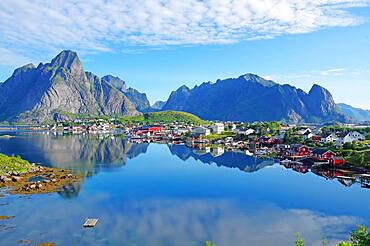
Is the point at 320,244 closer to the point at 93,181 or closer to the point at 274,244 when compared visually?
the point at 274,244

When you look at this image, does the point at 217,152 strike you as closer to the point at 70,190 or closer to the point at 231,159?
the point at 231,159

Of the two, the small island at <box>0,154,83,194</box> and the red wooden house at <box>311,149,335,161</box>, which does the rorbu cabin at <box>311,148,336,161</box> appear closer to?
the red wooden house at <box>311,149,335,161</box>

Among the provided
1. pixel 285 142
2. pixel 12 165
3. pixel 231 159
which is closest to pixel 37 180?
pixel 12 165

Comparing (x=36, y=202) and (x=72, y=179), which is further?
(x=72, y=179)

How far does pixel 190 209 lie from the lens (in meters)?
22.9

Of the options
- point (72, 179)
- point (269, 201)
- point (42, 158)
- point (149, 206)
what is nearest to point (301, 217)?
point (269, 201)

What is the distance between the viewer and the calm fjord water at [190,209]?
58.9 feet

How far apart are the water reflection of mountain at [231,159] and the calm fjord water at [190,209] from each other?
2551 millimetres

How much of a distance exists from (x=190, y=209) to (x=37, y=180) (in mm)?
14481

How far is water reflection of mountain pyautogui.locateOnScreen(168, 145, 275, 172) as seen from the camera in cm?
4144

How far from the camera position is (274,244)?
55.6 feet

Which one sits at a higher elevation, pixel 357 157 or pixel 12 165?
pixel 357 157

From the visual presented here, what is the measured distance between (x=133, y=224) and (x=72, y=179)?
44.3 feet

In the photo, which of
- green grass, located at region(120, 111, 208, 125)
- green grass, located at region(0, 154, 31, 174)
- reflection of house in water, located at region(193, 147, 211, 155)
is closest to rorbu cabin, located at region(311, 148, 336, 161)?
reflection of house in water, located at region(193, 147, 211, 155)
